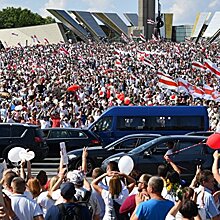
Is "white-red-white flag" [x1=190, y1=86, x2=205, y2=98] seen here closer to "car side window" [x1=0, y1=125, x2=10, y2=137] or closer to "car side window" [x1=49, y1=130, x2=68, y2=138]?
"car side window" [x1=49, y1=130, x2=68, y2=138]

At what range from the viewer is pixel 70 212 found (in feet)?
24.6

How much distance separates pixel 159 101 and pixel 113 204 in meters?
25.3

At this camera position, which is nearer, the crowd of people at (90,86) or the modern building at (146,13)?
the crowd of people at (90,86)

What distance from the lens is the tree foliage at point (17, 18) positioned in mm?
174750

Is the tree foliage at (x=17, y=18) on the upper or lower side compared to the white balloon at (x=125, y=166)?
upper

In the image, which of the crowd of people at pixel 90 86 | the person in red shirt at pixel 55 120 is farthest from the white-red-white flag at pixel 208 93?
the person in red shirt at pixel 55 120

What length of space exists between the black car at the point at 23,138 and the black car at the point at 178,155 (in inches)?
177

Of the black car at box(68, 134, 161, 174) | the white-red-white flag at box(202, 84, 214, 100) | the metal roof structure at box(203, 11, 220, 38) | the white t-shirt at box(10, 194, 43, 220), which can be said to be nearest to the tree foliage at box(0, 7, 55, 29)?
the metal roof structure at box(203, 11, 220, 38)

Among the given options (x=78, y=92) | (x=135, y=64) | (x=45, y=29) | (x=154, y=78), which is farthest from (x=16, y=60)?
(x=45, y=29)

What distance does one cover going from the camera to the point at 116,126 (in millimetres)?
25312

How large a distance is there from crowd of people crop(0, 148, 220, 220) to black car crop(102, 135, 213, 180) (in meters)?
7.05

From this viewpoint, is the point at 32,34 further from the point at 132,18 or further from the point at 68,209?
the point at 68,209

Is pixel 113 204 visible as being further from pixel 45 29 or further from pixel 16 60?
pixel 45 29

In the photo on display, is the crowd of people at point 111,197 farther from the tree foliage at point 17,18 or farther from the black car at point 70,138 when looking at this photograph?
the tree foliage at point 17,18
